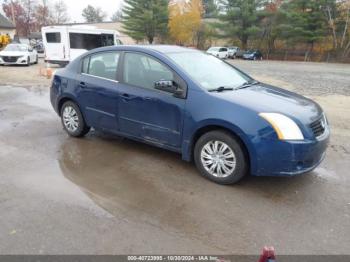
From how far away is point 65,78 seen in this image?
18.5 ft

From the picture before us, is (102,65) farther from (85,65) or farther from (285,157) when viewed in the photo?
(285,157)

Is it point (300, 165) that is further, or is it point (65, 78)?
point (65, 78)

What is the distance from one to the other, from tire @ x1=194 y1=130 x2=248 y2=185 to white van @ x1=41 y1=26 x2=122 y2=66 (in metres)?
16.9

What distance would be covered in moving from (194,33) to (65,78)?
46.8 m

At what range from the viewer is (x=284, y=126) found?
3650mm

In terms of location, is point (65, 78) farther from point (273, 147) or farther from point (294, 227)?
point (294, 227)

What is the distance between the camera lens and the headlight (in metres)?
3.62

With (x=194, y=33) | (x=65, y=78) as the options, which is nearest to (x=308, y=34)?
(x=194, y=33)

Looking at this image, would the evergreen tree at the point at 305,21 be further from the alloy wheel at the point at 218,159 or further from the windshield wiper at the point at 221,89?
the alloy wheel at the point at 218,159

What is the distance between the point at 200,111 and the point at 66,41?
17.4 m

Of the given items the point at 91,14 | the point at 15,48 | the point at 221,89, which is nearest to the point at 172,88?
the point at 221,89

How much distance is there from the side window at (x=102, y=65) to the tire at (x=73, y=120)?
0.68 meters

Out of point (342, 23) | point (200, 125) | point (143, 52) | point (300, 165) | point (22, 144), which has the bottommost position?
point (22, 144)

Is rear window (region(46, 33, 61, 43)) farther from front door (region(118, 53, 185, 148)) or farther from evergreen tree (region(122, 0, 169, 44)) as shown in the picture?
evergreen tree (region(122, 0, 169, 44))
